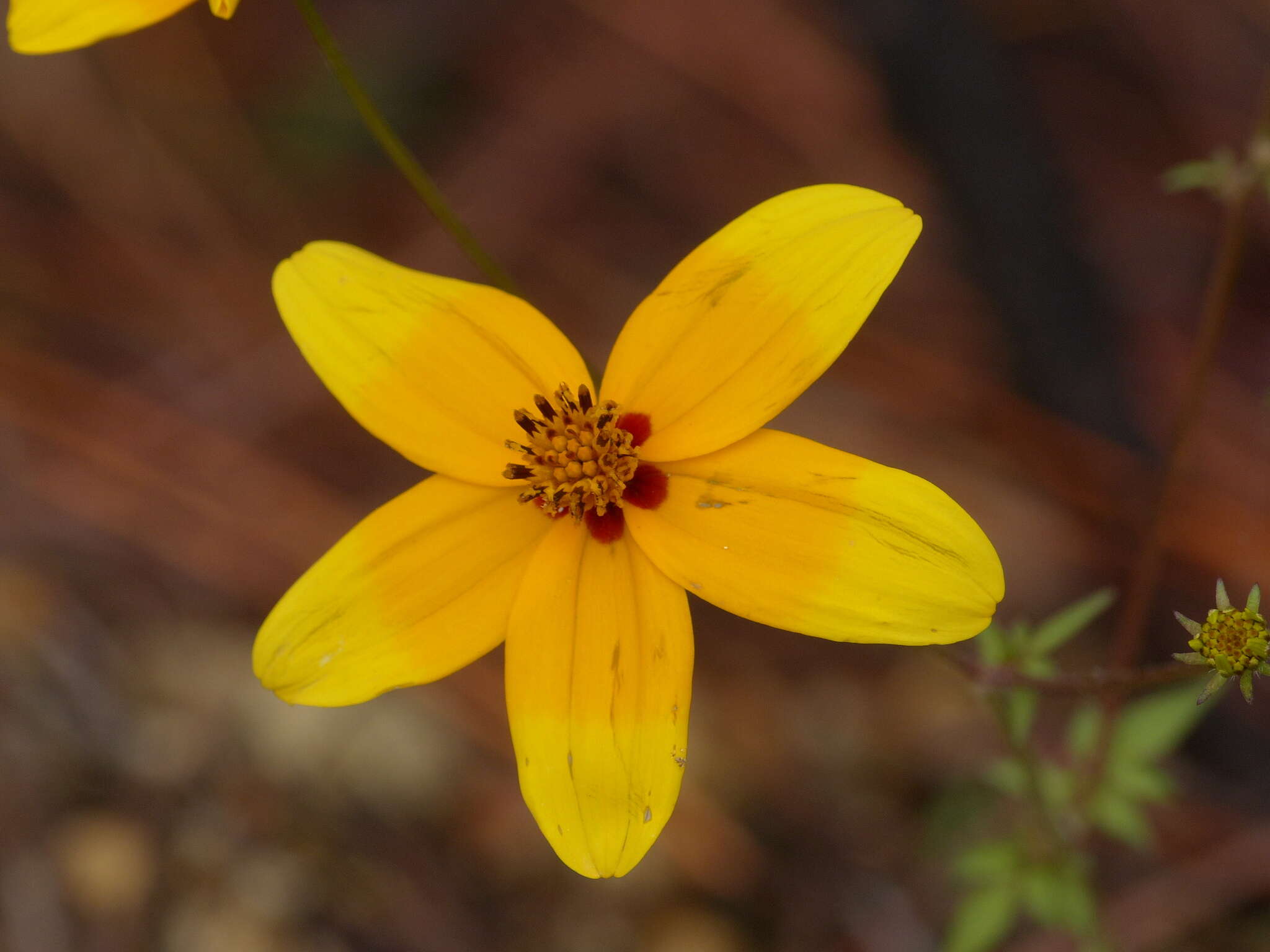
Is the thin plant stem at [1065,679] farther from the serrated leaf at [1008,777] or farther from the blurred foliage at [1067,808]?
the serrated leaf at [1008,777]

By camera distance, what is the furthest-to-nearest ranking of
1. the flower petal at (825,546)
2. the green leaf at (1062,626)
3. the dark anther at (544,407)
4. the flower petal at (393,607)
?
Answer: 1. the green leaf at (1062,626)
2. the dark anther at (544,407)
3. the flower petal at (393,607)
4. the flower petal at (825,546)

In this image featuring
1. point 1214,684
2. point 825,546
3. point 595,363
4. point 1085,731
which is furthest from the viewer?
point 595,363

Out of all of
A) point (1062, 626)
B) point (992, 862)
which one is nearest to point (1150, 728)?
point (992, 862)

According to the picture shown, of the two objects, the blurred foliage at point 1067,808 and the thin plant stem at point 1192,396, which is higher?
the thin plant stem at point 1192,396

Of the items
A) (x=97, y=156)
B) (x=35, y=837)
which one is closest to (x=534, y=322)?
(x=35, y=837)

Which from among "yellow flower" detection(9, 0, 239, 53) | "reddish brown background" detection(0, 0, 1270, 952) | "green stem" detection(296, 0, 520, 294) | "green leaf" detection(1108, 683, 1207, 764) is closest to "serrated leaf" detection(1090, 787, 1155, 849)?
"green leaf" detection(1108, 683, 1207, 764)

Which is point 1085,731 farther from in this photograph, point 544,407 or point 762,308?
point 544,407

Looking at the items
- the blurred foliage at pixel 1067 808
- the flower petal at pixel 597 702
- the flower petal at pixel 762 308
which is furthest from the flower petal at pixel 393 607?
the blurred foliage at pixel 1067 808
